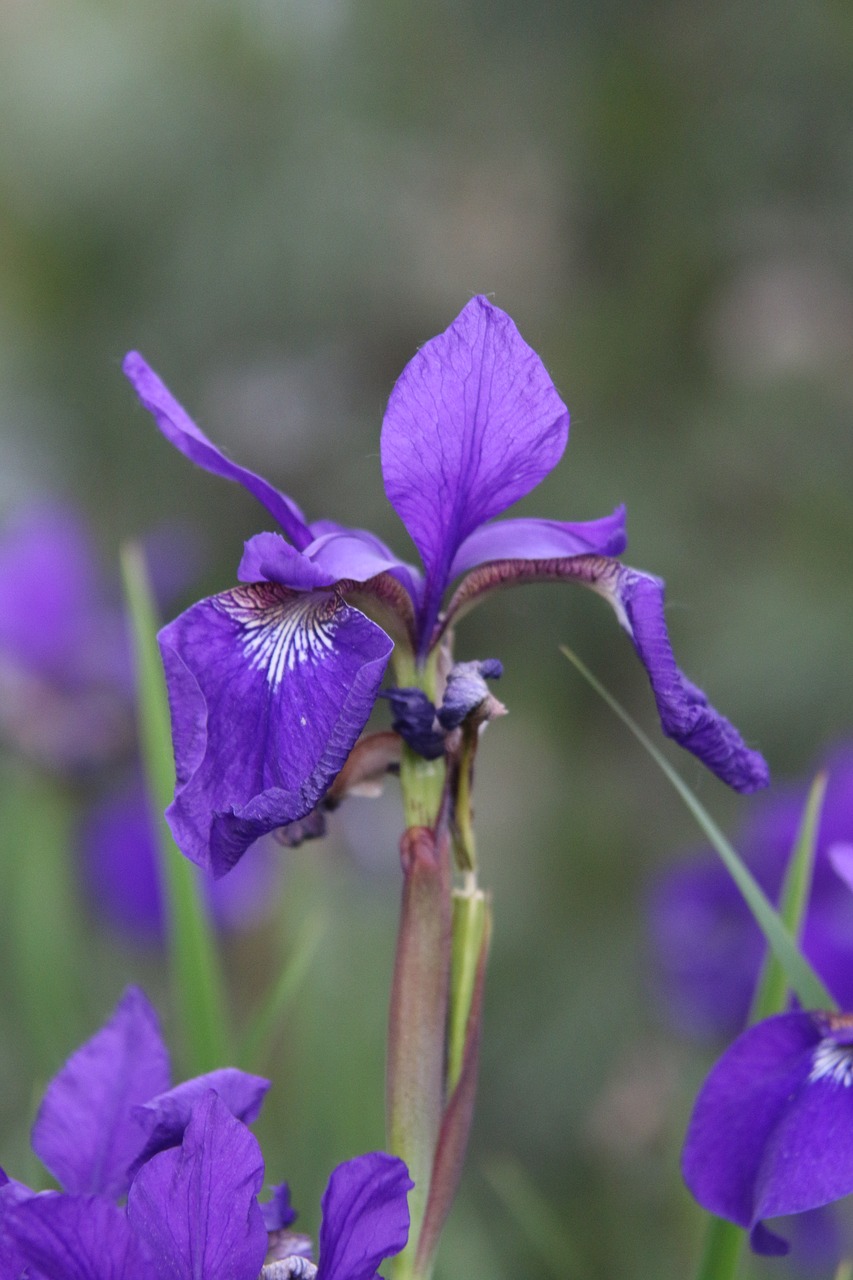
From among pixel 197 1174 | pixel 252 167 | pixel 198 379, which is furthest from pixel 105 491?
pixel 197 1174

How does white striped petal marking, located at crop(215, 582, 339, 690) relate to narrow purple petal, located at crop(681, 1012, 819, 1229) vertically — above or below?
above

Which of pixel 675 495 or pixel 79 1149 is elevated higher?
pixel 675 495

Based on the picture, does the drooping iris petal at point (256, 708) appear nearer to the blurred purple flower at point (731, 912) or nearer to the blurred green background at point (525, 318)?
the blurred purple flower at point (731, 912)

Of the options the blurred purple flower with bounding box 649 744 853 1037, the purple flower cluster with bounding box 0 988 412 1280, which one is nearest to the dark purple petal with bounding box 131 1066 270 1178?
the purple flower cluster with bounding box 0 988 412 1280

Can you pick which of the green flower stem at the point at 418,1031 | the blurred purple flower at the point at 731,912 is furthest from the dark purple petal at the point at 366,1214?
the blurred purple flower at the point at 731,912

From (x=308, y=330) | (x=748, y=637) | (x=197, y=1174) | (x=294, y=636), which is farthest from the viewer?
(x=308, y=330)

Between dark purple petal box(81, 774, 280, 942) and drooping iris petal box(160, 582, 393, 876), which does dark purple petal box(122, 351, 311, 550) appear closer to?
drooping iris petal box(160, 582, 393, 876)

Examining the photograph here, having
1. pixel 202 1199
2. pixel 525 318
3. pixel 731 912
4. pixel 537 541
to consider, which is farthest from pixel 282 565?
pixel 525 318

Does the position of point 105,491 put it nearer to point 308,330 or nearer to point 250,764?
point 308,330
